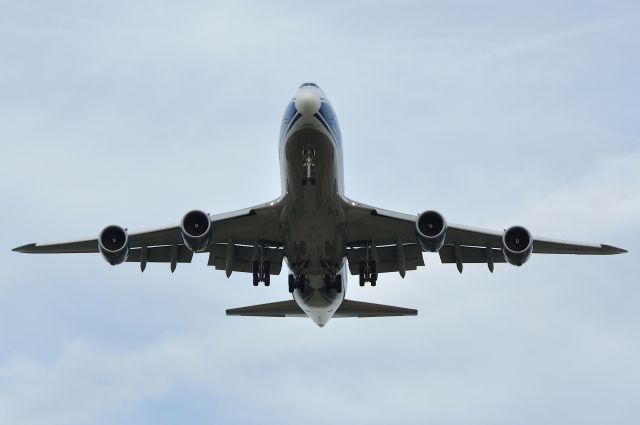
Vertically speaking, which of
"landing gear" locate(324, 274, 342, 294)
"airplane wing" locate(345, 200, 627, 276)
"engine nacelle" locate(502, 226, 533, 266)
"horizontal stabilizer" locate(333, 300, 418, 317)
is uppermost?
"airplane wing" locate(345, 200, 627, 276)

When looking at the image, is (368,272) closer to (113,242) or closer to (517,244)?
(517,244)

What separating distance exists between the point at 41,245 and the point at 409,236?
1195cm

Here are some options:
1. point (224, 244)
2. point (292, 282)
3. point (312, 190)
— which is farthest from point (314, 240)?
point (224, 244)

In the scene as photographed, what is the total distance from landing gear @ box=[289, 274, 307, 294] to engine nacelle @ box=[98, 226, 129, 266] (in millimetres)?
5728

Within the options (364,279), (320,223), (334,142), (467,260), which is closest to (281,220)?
(320,223)

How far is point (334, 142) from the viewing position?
91.3ft

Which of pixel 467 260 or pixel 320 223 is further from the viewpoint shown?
pixel 467 260

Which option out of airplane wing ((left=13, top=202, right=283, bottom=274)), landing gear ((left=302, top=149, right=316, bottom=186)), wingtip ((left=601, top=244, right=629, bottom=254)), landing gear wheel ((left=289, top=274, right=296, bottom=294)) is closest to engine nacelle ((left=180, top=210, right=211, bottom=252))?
airplane wing ((left=13, top=202, right=283, bottom=274))

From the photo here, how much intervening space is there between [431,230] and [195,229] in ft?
22.5

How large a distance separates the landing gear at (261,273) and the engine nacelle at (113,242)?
198 inches

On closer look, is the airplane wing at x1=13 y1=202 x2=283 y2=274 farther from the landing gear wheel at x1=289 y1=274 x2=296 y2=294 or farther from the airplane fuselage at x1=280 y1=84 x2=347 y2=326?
the landing gear wheel at x1=289 y1=274 x2=296 y2=294

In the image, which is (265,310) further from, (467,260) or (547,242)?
(547,242)

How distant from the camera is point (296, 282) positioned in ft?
104

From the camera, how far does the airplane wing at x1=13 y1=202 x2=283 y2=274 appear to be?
2997 centimetres
